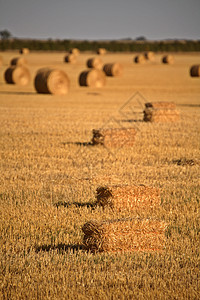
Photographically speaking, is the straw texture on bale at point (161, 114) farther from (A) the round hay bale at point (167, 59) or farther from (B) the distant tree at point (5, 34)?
(B) the distant tree at point (5, 34)

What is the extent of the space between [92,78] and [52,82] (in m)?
5.54

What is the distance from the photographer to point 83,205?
23.0 ft

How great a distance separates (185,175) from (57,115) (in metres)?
9.75

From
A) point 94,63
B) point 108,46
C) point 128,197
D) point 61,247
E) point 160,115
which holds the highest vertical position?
point 108,46

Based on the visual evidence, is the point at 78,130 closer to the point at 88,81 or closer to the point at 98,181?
the point at 98,181

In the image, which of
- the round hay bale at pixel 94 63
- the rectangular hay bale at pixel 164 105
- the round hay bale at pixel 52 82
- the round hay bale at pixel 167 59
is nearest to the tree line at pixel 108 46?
the round hay bale at pixel 167 59

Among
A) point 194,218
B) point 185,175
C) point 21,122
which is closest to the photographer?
point 194,218

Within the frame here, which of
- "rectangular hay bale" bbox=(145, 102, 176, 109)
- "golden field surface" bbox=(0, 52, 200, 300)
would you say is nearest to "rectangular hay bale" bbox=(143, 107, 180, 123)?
"rectangular hay bale" bbox=(145, 102, 176, 109)

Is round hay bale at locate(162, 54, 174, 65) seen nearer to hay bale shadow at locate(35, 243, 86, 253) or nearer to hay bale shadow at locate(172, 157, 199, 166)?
hay bale shadow at locate(172, 157, 199, 166)

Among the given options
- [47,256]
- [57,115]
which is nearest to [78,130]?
[57,115]

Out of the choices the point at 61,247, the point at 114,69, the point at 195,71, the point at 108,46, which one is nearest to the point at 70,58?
the point at 114,69

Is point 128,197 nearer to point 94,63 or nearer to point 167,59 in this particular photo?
point 94,63

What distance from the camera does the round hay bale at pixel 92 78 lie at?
30.8 meters

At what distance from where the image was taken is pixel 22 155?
10.8 metres
